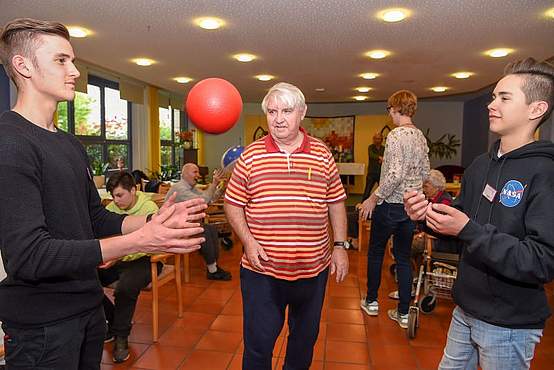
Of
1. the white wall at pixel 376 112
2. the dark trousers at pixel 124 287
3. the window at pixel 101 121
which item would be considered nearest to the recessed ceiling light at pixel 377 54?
the dark trousers at pixel 124 287

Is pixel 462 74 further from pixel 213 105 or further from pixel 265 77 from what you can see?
pixel 213 105

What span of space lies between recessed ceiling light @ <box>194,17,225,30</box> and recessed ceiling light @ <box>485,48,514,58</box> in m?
2.98

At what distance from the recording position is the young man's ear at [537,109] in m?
1.20

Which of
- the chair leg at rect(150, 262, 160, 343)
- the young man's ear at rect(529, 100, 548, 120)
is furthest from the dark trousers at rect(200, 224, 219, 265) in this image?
the young man's ear at rect(529, 100, 548, 120)

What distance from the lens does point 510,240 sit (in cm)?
108

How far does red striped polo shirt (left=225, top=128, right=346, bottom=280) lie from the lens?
1546 mm

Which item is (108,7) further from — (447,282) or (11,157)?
(447,282)

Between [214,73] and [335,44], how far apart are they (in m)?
2.18

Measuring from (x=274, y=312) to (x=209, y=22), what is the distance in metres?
2.70

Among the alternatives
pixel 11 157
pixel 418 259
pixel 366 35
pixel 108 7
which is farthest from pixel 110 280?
pixel 366 35

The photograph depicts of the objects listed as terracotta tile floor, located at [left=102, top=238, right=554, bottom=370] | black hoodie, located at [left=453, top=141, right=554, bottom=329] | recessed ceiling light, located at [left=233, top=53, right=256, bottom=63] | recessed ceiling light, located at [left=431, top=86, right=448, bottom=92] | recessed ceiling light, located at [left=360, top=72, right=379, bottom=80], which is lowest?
terracotta tile floor, located at [left=102, top=238, right=554, bottom=370]

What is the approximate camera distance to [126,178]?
264 cm

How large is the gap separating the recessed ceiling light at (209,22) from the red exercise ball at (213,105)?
1683mm

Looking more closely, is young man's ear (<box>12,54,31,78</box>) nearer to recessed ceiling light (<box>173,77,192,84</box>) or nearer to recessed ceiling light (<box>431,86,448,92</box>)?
recessed ceiling light (<box>173,77,192,84</box>)
